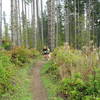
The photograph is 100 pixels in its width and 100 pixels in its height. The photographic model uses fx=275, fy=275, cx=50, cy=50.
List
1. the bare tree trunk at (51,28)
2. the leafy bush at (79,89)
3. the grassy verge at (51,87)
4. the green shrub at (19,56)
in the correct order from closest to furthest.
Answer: the leafy bush at (79,89) < the grassy verge at (51,87) < the green shrub at (19,56) < the bare tree trunk at (51,28)

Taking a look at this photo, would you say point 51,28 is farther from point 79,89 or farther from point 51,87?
point 79,89

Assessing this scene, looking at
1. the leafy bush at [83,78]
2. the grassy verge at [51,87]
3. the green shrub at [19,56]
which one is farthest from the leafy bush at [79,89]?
the green shrub at [19,56]

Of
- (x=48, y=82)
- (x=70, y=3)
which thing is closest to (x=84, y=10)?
(x=70, y=3)

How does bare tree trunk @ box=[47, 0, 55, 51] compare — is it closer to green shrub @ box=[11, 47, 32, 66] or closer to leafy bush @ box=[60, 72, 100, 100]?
green shrub @ box=[11, 47, 32, 66]

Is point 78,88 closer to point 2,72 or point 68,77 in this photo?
point 68,77

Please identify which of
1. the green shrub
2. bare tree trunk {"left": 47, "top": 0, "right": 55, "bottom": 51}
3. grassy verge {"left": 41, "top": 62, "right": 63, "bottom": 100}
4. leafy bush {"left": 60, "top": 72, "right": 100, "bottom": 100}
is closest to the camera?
leafy bush {"left": 60, "top": 72, "right": 100, "bottom": 100}

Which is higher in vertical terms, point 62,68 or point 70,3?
point 70,3

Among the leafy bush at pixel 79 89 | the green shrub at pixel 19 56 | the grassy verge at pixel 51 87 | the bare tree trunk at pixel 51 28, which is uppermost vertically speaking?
the bare tree trunk at pixel 51 28

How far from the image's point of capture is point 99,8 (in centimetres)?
4903

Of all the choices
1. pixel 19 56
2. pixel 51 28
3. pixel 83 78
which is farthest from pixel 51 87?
pixel 51 28

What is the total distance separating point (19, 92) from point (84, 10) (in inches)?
1710

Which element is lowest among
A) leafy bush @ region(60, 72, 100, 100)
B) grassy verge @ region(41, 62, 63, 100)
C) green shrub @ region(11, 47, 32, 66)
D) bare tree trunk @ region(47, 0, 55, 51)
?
grassy verge @ region(41, 62, 63, 100)

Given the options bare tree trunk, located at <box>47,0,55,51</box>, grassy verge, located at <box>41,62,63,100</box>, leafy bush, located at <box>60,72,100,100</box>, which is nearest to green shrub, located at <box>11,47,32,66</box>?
grassy verge, located at <box>41,62,63,100</box>

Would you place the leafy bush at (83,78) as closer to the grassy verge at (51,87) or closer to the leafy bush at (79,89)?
the leafy bush at (79,89)
